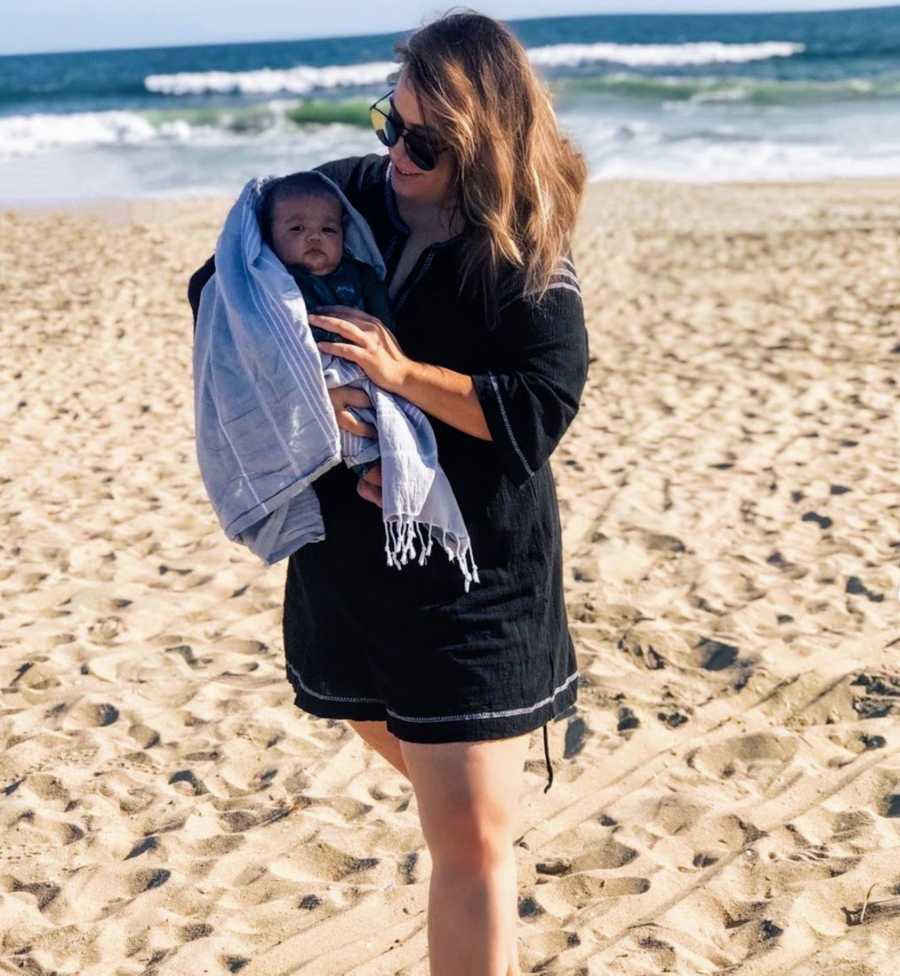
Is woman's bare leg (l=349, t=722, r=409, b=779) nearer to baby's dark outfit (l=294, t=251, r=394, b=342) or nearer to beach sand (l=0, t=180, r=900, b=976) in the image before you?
beach sand (l=0, t=180, r=900, b=976)

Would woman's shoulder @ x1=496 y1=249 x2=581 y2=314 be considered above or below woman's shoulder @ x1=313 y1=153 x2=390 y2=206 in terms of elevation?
below

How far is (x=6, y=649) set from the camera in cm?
450

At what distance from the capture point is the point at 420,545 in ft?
6.91

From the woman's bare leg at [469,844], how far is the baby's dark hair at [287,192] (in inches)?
34.7

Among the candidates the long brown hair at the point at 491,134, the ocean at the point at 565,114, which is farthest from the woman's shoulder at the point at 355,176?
the ocean at the point at 565,114

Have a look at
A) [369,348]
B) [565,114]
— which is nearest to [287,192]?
[369,348]

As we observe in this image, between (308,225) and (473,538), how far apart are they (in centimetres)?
57

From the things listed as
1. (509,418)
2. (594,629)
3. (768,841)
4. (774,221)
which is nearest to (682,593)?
(594,629)

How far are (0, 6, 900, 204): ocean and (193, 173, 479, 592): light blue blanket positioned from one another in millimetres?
6096

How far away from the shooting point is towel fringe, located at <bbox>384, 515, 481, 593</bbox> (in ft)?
6.64

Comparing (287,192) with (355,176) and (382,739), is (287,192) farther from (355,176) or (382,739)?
(382,739)

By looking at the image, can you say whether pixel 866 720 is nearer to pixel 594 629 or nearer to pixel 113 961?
Answer: pixel 594 629

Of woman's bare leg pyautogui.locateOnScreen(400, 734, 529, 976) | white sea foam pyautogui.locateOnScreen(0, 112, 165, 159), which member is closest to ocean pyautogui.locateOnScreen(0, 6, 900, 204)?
white sea foam pyautogui.locateOnScreen(0, 112, 165, 159)

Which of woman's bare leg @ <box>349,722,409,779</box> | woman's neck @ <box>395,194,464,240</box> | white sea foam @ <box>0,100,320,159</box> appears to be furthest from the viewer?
white sea foam @ <box>0,100,320,159</box>
